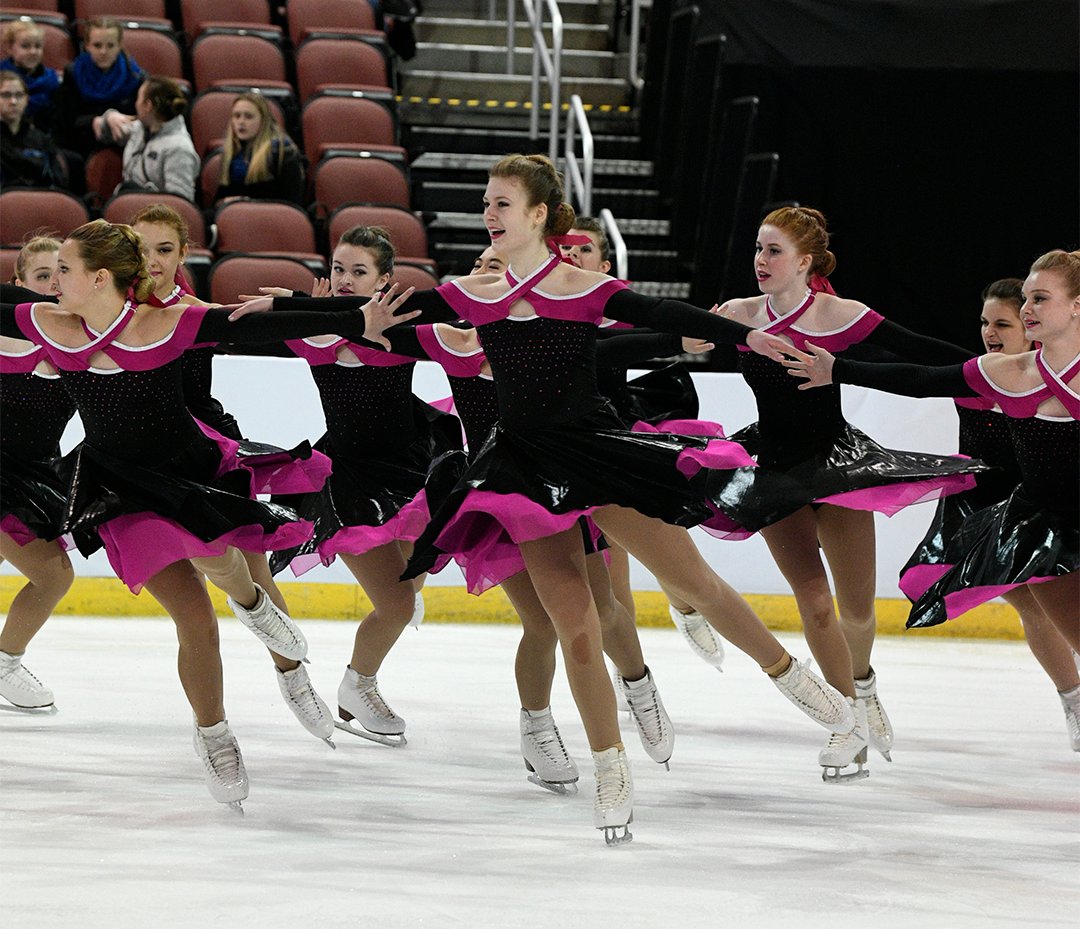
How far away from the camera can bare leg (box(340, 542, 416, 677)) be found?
437cm

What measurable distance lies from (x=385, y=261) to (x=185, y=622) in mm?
1424

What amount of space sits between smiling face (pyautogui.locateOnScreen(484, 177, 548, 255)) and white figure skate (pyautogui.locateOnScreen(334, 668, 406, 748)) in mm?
1543

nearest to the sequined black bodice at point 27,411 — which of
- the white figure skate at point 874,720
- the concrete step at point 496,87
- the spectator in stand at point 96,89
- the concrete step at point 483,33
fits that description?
the white figure skate at point 874,720

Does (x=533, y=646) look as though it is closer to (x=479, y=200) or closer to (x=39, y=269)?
(x=39, y=269)

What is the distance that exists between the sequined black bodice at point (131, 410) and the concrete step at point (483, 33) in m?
6.58

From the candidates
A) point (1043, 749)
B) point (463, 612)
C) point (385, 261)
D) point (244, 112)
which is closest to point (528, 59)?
point (244, 112)

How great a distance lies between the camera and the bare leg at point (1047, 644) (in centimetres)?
434

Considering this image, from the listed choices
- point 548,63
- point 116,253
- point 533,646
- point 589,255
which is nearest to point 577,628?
point 533,646

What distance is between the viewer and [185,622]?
11.4 ft

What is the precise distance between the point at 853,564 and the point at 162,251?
7.21ft

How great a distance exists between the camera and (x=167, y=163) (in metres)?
7.32

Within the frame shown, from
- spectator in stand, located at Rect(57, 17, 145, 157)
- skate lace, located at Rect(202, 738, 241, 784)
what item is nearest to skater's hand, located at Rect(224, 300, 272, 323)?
skate lace, located at Rect(202, 738, 241, 784)

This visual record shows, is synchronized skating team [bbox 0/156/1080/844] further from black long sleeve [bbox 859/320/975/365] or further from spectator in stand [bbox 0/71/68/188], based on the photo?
spectator in stand [bbox 0/71/68/188]

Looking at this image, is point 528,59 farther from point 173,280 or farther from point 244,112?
point 173,280
